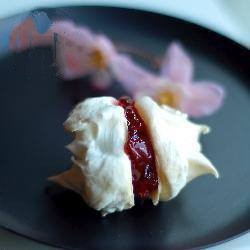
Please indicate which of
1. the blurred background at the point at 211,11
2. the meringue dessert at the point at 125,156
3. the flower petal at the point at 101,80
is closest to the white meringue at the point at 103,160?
the meringue dessert at the point at 125,156

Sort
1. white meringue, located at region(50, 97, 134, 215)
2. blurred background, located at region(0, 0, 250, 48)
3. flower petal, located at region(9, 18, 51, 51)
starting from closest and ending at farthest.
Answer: white meringue, located at region(50, 97, 134, 215)
flower petal, located at region(9, 18, 51, 51)
blurred background, located at region(0, 0, 250, 48)

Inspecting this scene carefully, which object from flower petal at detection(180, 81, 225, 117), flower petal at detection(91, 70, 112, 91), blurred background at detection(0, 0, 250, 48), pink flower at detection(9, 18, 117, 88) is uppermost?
blurred background at detection(0, 0, 250, 48)

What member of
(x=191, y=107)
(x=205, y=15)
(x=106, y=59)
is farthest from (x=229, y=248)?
(x=205, y=15)

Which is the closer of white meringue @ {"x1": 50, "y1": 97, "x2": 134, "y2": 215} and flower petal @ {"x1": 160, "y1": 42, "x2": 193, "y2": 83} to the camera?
white meringue @ {"x1": 50, "y1": 97, "x2": 134, "y2": 215}

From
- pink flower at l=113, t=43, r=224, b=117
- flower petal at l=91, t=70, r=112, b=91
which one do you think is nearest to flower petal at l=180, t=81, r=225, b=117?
pink flower at l=113, t=43, r=224, b=117

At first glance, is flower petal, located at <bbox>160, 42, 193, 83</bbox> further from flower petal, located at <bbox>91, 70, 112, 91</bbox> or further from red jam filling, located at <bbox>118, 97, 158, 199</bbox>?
red jam filling, located at <bbox>118, 97, 158, 199</bbox>

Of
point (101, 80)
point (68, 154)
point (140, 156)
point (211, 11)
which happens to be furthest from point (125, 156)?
point (211, 11)
